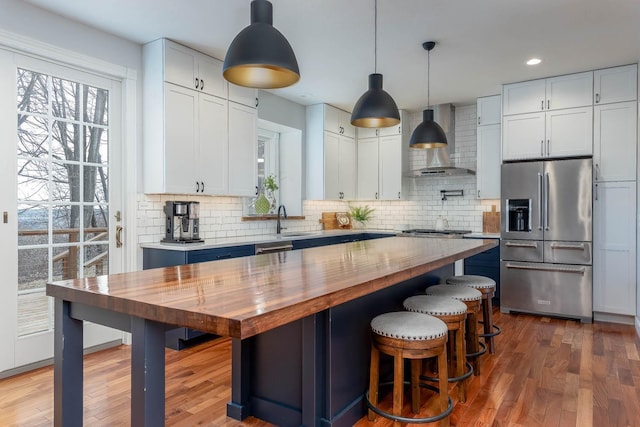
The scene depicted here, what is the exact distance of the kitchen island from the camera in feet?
4.04

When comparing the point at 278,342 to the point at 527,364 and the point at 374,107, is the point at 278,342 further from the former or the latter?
the point at 527,364

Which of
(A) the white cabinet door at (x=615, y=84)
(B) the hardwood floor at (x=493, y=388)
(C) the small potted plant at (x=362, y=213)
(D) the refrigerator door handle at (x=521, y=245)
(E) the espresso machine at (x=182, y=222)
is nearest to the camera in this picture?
(B) the hardwood floor at (x=493, y=388)

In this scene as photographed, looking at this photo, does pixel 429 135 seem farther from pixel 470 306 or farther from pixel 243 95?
pixel 243 95

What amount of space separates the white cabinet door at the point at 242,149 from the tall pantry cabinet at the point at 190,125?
0.03ft

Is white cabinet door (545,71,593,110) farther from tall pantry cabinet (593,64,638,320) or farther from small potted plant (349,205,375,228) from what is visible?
small potted plant (349,205,375,228)

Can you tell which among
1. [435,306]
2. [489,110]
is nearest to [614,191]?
[489,110]

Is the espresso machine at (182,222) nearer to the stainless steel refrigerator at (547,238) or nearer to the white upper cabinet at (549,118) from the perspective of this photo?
the stainless steel refrigerator at (547,238)

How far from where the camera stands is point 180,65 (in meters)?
3.66

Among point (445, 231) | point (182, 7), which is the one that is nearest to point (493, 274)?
point (445, 231)

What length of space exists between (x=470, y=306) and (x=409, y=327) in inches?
34.9

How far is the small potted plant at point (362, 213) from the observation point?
6.37 meters

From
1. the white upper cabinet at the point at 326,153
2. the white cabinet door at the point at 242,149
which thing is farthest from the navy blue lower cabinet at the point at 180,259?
the white upper cabinet at the point at 326,153

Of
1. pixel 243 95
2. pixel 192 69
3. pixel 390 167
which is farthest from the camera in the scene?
pixel 390 167

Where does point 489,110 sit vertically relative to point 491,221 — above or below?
above
